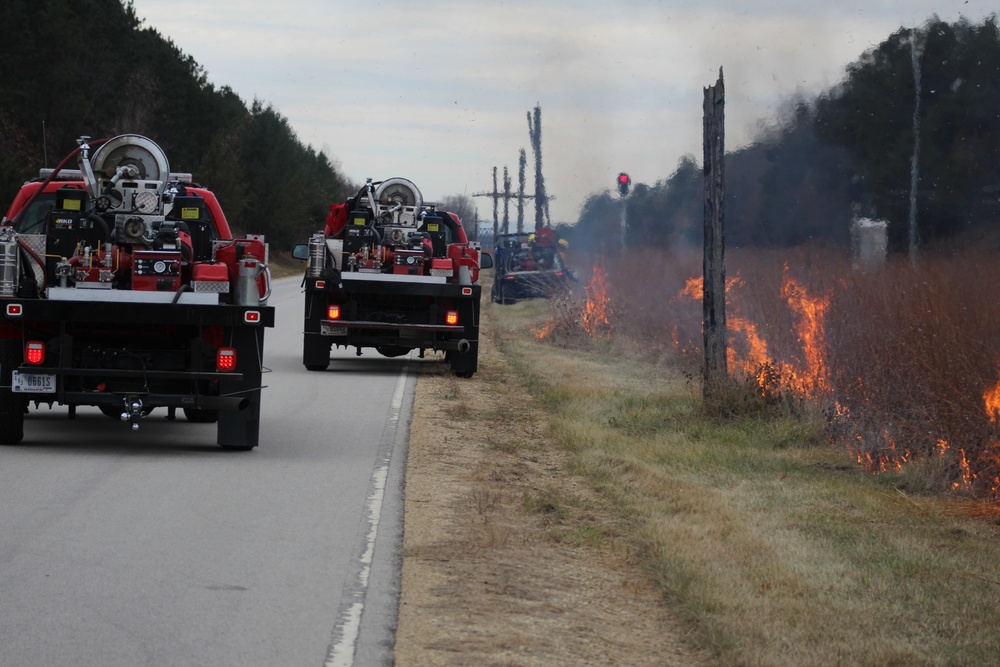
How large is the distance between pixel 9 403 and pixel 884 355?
8204 millimetres

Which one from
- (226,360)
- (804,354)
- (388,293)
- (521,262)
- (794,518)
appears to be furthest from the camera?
(521,262)

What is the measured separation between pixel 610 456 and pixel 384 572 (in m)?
5.17

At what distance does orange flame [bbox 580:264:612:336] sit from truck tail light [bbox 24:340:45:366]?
1971cm

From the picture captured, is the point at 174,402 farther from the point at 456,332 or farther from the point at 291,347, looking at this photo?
the point at 291,347

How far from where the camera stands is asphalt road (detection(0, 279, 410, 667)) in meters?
6.45

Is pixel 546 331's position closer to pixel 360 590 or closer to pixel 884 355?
pixel 884 355

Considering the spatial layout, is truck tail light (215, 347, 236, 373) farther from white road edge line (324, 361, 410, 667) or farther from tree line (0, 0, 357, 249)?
tree line (0, 0, 357, 249)

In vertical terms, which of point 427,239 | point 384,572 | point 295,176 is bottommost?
point 384,572

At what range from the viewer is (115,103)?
59906 millimetres

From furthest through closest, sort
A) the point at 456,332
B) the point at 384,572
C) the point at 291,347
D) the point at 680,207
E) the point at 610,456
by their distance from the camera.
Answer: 1. the point at 680,207
2. the point at 291,347
3. the point at 456,332
4. the point at 610,456
5. the point at 384,572

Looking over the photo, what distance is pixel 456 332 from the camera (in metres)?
20.6

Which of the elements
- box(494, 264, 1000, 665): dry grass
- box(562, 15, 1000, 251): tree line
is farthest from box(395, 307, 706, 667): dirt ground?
box(562, 15, 1000, 251): tree line

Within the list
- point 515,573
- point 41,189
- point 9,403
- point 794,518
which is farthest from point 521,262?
point 515,573

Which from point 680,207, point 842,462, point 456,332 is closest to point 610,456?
point 842,462
